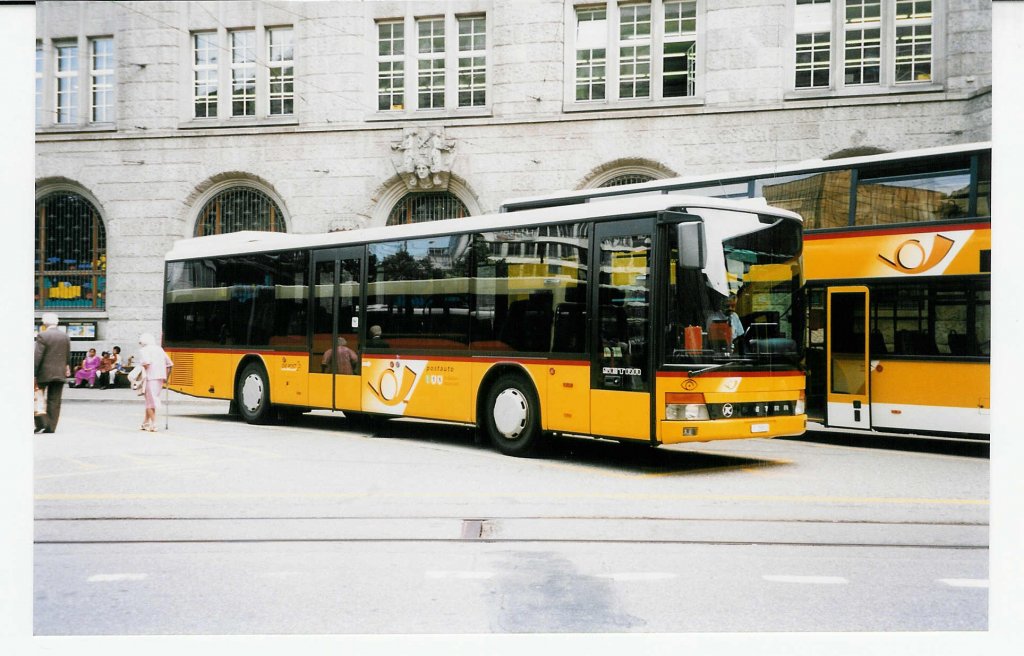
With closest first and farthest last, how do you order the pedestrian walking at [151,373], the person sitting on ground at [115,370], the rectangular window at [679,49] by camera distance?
the pedestrian walking at [151,373] → the rectangular window at [679,49] → the person sitting on ground at [115,370]

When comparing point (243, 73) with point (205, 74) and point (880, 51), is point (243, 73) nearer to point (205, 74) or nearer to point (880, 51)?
point (205, 74)

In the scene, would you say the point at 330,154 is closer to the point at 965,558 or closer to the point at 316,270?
the point at 316,270

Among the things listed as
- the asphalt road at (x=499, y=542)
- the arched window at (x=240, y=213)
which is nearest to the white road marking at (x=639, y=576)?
the asphalt road at (x=499, y=542)

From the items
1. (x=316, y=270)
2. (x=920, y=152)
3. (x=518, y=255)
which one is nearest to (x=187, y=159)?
(x=316, y=270)

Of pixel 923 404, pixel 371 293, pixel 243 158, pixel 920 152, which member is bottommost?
pixel 923 404

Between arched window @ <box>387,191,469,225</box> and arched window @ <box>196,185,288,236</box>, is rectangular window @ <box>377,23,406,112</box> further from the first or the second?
Answer: arched window @ <box>196,185,288,236</box>

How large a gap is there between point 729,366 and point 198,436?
698cm

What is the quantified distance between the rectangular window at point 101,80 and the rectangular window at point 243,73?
2342 mm

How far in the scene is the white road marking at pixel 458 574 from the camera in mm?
5582

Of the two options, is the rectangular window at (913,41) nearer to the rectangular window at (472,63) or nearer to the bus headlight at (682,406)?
the bus headlight at (682,406)

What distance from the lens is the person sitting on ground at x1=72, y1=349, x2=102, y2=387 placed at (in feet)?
41.7

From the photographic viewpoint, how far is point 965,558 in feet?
19.8

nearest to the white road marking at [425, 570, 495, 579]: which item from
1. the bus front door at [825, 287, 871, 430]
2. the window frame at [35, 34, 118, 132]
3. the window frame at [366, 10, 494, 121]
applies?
the window frame at [35, 34, 118, 132]

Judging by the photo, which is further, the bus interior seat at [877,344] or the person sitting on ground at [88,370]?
the person sitting on ground at [88,370]
